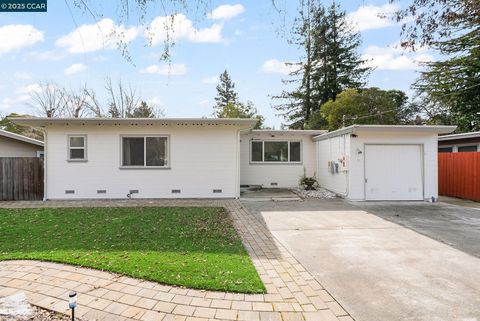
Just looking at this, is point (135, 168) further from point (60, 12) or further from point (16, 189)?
point (60, 12)

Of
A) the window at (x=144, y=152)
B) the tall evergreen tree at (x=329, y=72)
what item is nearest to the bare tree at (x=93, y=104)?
the tall evergreen tree at (x=329, y=72)

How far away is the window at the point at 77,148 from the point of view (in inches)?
423

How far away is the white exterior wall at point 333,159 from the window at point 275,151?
1.05m

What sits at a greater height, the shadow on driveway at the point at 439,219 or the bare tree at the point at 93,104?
the bare tree at the point at 93,104

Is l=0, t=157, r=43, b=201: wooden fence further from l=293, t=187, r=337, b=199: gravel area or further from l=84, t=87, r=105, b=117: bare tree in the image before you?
l=84, t=87, r=105, b=117: bare tree

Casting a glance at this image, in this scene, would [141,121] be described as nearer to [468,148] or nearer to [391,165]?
[391,165]

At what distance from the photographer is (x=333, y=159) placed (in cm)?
1194

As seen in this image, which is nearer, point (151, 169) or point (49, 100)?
point (151, 169)

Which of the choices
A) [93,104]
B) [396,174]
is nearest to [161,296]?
[396,174]

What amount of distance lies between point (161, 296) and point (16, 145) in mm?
14212

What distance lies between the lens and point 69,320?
285 centimetres

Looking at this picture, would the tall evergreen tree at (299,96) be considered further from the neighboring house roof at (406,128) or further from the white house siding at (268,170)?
the neighboring house roof at (406,128)

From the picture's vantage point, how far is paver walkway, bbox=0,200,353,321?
2973 mm

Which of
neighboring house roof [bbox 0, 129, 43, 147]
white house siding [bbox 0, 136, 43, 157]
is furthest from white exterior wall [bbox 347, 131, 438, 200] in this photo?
white house siding [bbox 0, 136, 43, 157]
